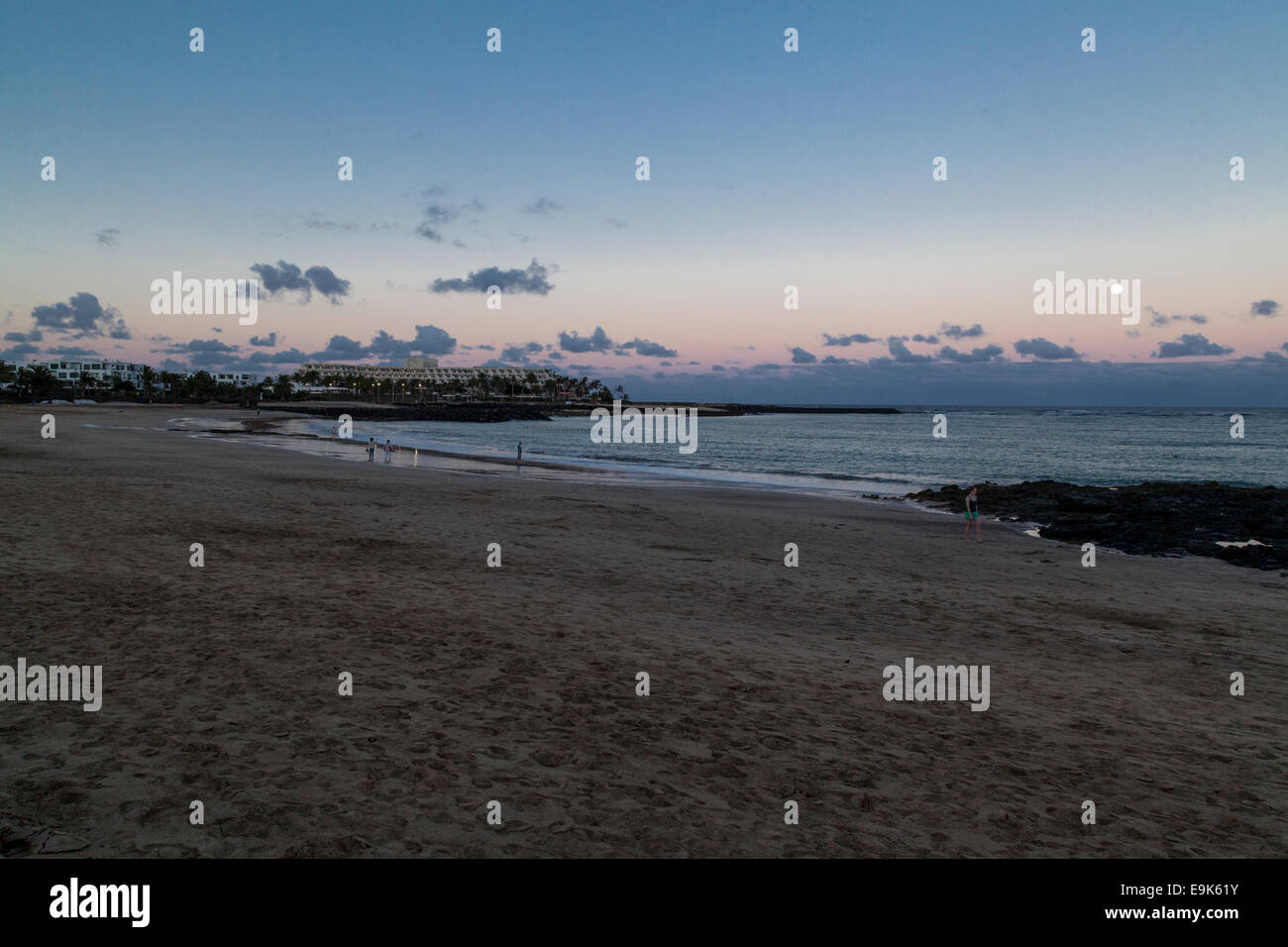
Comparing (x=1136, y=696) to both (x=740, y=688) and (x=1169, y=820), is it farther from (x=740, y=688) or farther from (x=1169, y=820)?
(x=740, y=688)

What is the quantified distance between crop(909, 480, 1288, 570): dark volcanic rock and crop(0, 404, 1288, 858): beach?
3688mm

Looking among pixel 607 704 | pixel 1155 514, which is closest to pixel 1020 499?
pixel 1155 514

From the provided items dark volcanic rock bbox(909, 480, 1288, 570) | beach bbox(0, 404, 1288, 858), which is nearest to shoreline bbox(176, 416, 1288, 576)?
dark volcanic rock bbox(909, 480, 1288, 570)

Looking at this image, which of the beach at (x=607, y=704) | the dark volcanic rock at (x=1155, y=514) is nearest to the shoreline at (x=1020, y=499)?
the dark volcanic rock at (x=1155, y=514)

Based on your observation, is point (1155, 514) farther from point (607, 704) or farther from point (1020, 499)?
point (607, 704)

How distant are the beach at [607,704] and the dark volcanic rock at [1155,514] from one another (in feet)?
12.1

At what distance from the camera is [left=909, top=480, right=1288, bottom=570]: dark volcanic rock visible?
19.0 m

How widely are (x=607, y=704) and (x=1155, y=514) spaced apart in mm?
23012

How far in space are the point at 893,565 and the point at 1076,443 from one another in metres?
79.7

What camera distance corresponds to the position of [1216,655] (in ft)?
31.4

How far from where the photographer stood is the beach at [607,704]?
4.77m

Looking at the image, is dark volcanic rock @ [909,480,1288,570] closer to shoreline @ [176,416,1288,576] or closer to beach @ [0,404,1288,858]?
shoreline @ [176,416,1288,576]
